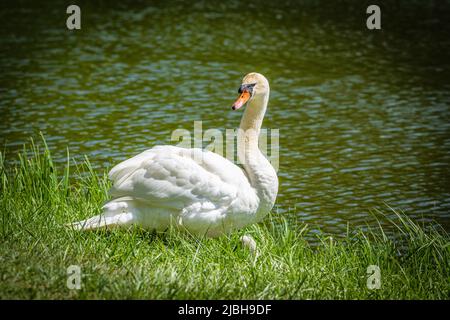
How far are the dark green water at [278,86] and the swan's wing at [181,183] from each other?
211cm

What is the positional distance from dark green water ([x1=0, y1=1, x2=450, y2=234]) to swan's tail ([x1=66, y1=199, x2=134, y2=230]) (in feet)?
8.07

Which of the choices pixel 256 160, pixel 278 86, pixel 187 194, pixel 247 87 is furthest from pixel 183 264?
pixel 278 86

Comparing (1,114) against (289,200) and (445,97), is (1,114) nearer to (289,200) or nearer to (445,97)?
(289,200)

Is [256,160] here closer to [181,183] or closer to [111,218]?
[181,183]

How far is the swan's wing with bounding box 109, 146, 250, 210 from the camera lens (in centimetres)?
708

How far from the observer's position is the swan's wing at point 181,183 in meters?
7.08

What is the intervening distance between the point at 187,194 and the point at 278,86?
25.3 ft

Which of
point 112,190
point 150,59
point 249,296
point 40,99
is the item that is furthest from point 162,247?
point 150,59

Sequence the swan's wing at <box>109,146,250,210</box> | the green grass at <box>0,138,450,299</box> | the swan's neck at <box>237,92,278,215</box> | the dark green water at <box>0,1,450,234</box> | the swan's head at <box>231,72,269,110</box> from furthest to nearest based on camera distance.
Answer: the dark green water at <box>0,1,450,234</box> → the swan's head at <box>231,72,269,110</box> → the swan's neck at <box>237,92,278,215</box> → the swan's wing at <box>109,146,250,210</box> → the green grass at <box>0,138,450,299</box>

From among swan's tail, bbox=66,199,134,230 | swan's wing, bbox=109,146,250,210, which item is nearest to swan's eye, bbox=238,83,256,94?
swan's wing, bbox=109,146,250,210

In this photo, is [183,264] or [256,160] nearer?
[183,264]

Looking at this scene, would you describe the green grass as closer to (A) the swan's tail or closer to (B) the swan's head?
(A) the swan's tail

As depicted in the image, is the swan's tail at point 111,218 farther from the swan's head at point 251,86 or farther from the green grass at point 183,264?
the swan's head at point 251,86

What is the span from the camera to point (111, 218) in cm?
716
